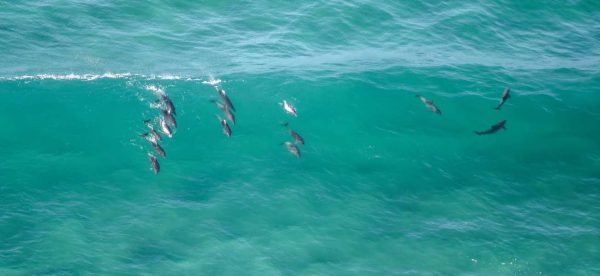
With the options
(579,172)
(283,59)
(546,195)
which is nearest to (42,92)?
(283,59)

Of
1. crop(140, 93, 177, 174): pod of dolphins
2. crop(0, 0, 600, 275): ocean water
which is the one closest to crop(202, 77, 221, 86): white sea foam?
crop(0, 0, 600, 275): ocean water

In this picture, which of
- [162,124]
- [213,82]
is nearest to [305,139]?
[213,82]

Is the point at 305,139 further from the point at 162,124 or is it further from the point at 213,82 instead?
the point at 162,124

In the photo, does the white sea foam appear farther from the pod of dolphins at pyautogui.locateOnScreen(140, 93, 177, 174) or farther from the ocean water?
the pod of dolphins at pyautogui.locateOnScreen(140, 93, 177, 174)

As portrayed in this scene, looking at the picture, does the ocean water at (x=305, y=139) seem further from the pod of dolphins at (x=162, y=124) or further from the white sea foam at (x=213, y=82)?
the pod of dolphins at (x=162, y=124)

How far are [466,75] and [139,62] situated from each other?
21.1m

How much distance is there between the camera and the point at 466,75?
37062 mm

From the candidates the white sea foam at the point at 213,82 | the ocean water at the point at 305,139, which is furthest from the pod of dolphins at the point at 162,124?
the white sea foam at the point at 213,82

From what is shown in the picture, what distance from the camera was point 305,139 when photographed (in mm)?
33250

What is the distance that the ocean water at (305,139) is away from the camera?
2548cm

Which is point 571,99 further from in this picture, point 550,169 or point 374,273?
point 374,273

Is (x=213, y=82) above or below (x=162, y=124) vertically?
above

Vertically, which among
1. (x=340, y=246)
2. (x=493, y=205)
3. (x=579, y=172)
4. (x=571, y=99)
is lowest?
(x=340, y=246)

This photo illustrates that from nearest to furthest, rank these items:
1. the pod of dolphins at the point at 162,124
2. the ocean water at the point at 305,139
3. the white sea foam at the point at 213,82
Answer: the pod of dolphins at the point at 162,124 → the ocean water at the point at 305,139 → the white sea foam at the point at 213,82
